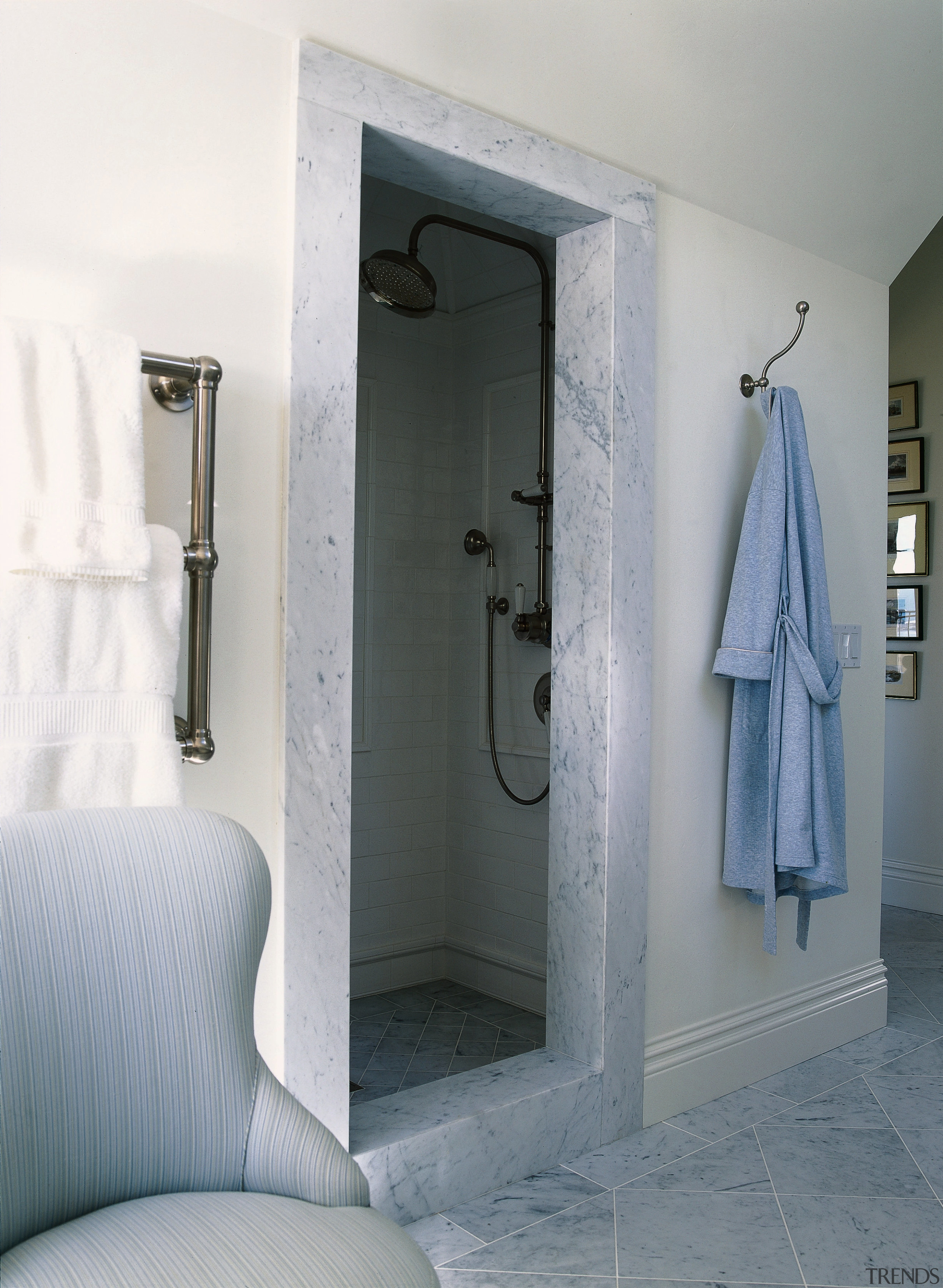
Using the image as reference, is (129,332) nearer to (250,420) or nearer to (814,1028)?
(250,420)

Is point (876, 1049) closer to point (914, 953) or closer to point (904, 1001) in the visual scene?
point (904, 1001)

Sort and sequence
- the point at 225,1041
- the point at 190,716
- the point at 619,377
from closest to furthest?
the point at 225,1041 < the point at 190,716 < the point at 619,377

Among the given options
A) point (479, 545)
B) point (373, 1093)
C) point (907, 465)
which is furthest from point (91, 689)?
point (907, 465)

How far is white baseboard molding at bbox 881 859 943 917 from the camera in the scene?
14.4 feet

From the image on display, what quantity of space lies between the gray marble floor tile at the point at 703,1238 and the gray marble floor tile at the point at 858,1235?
1.4 inches

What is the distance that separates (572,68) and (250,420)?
3.31ft

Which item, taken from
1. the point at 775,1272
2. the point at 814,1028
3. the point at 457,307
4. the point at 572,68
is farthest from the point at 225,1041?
the point at 457,307

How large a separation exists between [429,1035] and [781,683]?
1430 millimetres

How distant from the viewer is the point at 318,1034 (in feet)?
5.83

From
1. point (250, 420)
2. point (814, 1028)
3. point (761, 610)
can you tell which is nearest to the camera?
point (250, 420)

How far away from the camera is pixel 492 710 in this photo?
3.23m

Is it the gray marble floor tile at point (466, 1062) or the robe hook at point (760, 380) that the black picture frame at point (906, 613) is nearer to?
the robe hook at point (760, 380)

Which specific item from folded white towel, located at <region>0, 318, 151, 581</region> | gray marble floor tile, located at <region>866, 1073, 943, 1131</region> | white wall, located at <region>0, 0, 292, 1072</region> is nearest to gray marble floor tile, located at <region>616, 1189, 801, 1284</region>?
gray marble floor tile, located at <region>866, 1073, 943, 1131</region>

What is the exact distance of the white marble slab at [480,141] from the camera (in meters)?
1.79
